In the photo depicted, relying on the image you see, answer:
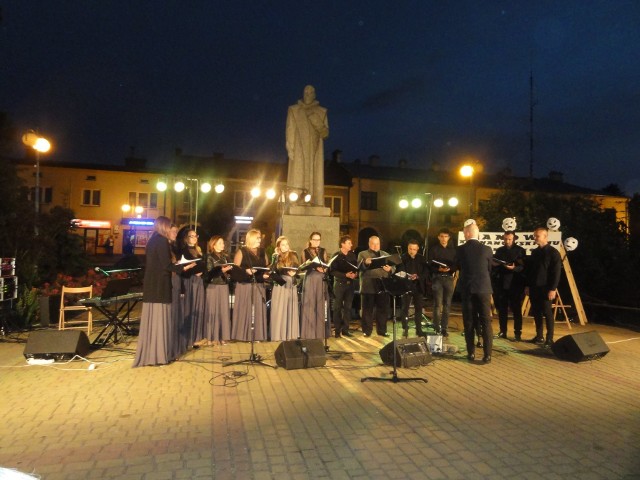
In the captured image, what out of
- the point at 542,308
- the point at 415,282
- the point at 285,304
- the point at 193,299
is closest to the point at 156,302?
the point at 193,299

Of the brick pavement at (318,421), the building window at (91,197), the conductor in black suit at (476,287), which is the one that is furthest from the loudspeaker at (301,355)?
the building window at (91,197)

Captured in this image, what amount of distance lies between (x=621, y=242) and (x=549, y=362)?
10.7m

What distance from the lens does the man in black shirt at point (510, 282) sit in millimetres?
9500

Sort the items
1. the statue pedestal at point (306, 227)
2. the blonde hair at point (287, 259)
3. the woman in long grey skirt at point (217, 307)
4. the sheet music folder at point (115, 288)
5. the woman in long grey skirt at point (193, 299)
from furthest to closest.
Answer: the statue pedestal at point (306, 227) → the blonde hair at point (287, 259) → the woman in long grey skirt at point (217, 307) → the woman in long grey skirt at point (193, 299) → the sheet music folder at point (115, 288)

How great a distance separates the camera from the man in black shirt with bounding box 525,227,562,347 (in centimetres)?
871

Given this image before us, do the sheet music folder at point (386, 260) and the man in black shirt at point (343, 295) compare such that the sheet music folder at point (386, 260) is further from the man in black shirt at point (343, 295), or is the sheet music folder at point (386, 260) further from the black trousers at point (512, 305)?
the black trousers at point (512, 305)

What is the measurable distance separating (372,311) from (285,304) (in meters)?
1.90

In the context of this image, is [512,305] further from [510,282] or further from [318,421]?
[318,421]

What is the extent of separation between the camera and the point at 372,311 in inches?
376

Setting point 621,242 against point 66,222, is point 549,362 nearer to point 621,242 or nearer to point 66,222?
point 621,242

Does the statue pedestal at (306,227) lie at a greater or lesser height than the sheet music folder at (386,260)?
greater

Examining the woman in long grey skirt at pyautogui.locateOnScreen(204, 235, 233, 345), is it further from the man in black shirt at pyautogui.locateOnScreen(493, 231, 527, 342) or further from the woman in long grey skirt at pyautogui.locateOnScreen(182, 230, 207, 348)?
the man in black shirt at pyautogui.locateOnScreen(493, 231, 527, 342)

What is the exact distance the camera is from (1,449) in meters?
4.03

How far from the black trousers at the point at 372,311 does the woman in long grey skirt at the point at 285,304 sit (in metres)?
1.49
